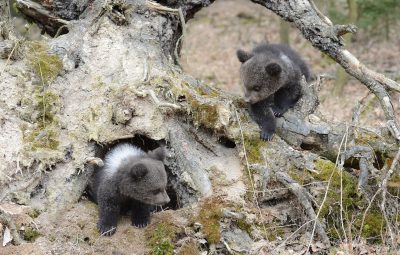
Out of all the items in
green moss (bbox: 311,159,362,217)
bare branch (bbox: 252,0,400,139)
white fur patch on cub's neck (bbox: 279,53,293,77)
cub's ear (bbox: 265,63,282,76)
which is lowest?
green moss (bbox: 311,159,362,217)

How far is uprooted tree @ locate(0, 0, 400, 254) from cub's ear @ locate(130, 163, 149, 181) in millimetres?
704

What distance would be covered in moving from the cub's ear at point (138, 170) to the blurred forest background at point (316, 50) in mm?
6145

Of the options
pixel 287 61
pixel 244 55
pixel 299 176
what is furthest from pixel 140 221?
pixel 287 61

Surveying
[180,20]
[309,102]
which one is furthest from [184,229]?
[180,20]

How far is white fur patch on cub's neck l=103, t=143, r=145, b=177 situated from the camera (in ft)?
24.7

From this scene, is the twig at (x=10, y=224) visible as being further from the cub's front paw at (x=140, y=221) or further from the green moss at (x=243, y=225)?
the green moss at (x=243, y=225)

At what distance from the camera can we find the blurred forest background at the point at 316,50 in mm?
15695

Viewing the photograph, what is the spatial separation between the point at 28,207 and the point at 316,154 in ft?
13.3

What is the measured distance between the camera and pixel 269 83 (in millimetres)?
8680

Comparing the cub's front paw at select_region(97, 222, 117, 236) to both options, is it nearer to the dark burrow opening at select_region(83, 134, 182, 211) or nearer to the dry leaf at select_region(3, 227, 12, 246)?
the dark burrow opening at select_region(83, 134, 182, 211)

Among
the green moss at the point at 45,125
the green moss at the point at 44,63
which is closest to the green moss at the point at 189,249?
the green moss at the point at 45,125

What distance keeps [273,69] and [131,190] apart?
2.85 m

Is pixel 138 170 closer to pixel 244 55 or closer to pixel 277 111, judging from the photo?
pixel 277 111

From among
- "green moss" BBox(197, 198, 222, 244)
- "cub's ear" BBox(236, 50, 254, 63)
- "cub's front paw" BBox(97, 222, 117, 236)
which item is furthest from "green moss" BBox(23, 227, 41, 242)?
"cub's ear" BBox(236, 50, 254, 63)
